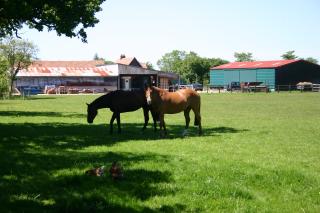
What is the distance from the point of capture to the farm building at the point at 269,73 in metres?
93.9

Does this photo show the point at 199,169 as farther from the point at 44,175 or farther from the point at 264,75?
the point at 264,75

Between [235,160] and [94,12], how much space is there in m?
14.7

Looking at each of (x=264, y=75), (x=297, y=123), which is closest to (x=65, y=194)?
(x=297, y=123)

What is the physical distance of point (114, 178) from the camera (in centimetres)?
867

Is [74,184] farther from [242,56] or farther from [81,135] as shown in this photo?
[242,56]

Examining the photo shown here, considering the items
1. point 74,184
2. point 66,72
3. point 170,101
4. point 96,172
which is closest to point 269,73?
point 66,72

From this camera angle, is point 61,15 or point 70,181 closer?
point 70,181

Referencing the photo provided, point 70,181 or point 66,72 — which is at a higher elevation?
point 66,72

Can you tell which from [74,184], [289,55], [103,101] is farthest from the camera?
[289,55]

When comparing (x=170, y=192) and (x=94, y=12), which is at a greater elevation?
(x=94, y=12)

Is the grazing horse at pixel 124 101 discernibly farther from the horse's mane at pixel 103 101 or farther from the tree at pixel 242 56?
the tree at pixel 242 56

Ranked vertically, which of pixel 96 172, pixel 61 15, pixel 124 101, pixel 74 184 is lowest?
pixel 74 184

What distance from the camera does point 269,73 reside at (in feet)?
308

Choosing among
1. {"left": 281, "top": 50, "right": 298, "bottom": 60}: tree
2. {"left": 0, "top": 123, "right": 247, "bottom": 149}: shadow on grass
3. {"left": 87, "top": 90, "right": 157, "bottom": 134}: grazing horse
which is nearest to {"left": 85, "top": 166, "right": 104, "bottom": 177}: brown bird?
{"left": 0, "top": 123, "right": 247, "bottom": 149}: shadow on grass
